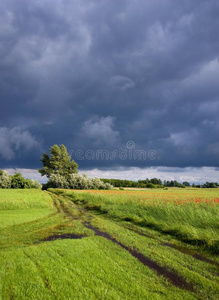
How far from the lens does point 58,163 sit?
83625 mm

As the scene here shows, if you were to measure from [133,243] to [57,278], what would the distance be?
16.0 ft

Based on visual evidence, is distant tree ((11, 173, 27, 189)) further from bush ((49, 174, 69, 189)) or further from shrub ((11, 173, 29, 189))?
bush ((49, 174, 69, 189))

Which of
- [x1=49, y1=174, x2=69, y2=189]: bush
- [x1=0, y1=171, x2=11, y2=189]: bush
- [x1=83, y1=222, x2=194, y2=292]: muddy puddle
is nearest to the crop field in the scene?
[x1=83, y1=222, x2=194, y2=292]: muddy puddle

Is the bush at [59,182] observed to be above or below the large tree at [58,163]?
Answer: below

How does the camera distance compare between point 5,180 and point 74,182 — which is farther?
point 74,182

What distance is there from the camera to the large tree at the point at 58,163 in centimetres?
8306

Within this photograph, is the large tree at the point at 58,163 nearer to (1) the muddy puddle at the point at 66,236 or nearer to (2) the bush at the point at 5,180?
(2) the bush at the point at 5,180

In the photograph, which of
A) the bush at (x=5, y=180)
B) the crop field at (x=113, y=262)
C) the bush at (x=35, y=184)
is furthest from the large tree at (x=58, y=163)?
the crop field at (x=113, y=262)

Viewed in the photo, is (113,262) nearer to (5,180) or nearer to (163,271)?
(163,271)

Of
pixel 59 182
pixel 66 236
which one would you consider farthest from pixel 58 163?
pixel 66 236

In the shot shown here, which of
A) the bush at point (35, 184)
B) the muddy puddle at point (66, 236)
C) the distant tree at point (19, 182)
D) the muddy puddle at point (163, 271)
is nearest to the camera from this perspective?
the muddy puddle at point (163, 271)

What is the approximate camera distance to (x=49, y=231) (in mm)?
11422

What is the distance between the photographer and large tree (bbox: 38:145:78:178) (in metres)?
83.1

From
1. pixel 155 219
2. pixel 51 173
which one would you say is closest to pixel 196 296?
pixel 155 219
